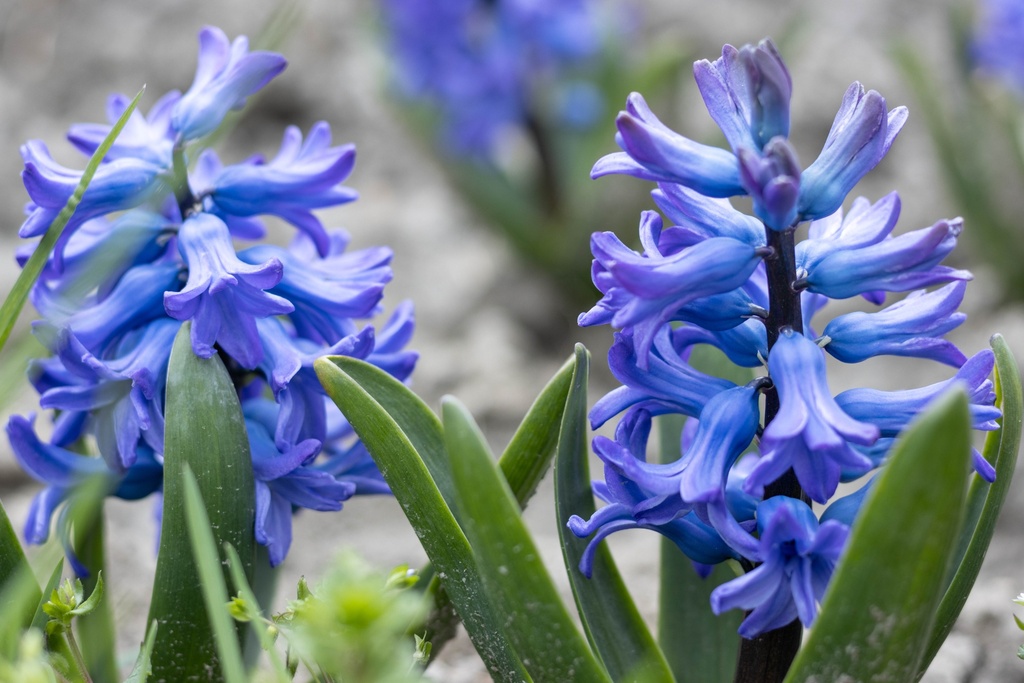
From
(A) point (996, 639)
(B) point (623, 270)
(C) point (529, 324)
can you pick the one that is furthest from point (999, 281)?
(B) point (623, 270)

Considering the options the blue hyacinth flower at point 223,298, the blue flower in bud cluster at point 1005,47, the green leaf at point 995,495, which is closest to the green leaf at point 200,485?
the blue hyacinth flower at point 223,298

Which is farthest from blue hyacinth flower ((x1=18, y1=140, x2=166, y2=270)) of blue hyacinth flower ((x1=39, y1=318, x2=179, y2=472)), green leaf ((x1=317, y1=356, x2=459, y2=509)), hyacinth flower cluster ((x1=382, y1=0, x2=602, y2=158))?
hyacinth flower cluster ((x1=382, y1=0, x2=602, y2=158))

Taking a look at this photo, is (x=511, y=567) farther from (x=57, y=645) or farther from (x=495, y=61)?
(x=495, y=61)

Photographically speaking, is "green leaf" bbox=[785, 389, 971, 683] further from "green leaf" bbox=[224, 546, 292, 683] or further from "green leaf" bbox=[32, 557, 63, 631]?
"green leaf" bbox=[32, 557, 63, 631]

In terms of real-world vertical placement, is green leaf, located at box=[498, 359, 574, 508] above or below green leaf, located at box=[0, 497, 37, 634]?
above

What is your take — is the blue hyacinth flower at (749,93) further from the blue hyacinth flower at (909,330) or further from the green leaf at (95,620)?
the green leaf at (95,620)

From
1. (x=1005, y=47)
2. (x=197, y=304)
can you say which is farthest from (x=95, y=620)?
(x=1005, y=47)
